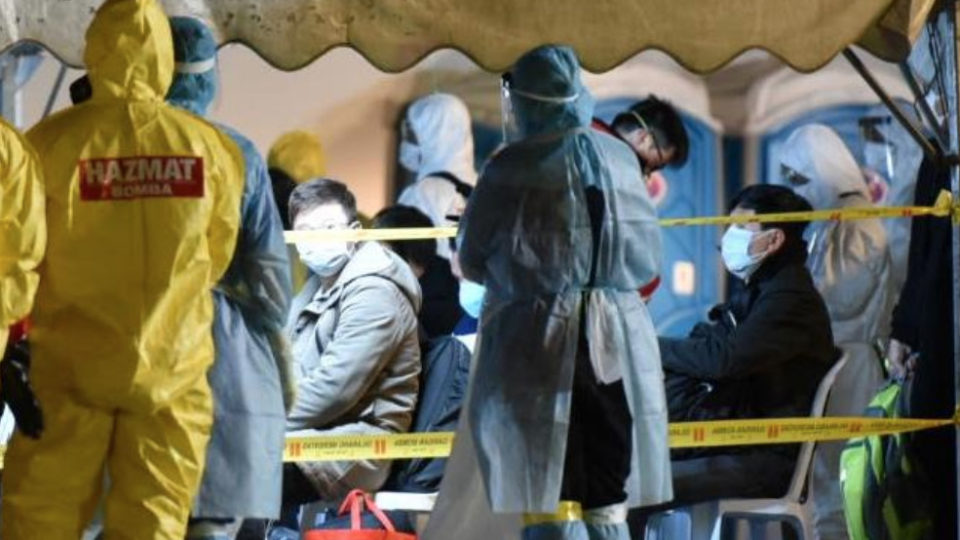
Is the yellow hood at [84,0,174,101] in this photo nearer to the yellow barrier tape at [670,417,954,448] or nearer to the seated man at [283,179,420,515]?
the seated man at [283,179,420,515]

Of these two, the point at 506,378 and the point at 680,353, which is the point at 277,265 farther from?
the point at 680,353

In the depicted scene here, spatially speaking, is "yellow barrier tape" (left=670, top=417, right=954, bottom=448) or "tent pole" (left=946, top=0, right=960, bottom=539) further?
"yellow barrier tape" (left=670, top=417, right=954, bottom=448)

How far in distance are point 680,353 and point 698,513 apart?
1.85ft

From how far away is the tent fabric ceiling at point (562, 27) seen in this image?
9.01 metres

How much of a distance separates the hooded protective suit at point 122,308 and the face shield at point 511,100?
3.51 ft

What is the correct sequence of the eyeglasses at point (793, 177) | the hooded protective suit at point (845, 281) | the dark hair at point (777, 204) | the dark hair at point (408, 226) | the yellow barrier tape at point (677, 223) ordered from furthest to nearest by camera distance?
the eyeglasses at point (793, 177) → the hooded protective suit at point (845, 281) → the dark hair at point (408, 226) → the dark hair at point (777, 204) → the yellow barrier tape at point (677, 223)

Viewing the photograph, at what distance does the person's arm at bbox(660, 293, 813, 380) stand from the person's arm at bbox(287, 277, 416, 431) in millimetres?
985

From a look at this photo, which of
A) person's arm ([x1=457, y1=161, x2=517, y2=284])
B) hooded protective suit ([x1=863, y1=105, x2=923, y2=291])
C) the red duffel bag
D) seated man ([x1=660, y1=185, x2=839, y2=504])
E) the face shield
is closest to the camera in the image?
person's arm ([x1=457, y1=161, x2=517, y2=284])

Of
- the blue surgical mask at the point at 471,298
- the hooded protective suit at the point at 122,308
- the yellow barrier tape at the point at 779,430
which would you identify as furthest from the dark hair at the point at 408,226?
the hooded protective suit at the point at 122,308

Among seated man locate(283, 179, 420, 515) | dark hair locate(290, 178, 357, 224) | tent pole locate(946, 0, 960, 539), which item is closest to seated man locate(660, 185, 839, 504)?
tent pole locate(946, 0, 960, 539)

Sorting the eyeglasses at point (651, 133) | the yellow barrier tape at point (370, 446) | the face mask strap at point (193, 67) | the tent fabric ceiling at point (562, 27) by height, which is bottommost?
the yellow barrier tape at point (370, 446)

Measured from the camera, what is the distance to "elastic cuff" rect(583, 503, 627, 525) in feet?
27.4

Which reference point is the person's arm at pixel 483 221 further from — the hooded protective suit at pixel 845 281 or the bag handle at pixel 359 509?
the hooded protective suit at pixel 845 281

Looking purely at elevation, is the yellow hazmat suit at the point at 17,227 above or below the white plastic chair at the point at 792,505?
above
